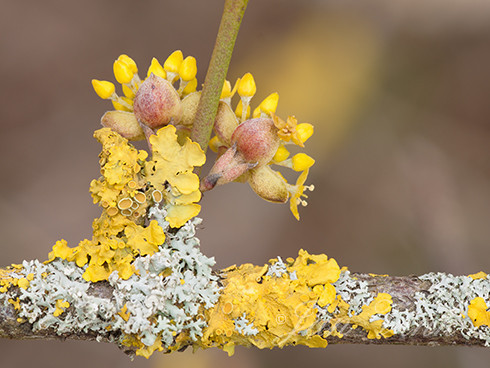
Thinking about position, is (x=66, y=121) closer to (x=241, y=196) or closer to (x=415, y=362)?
(x=241, y=196)

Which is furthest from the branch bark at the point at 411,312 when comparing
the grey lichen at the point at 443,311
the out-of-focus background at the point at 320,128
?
the out-of-focus background at the point at 320,128

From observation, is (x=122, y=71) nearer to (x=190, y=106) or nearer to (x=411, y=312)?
(x=190, y=106)

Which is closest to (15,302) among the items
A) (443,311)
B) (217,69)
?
(217,69)

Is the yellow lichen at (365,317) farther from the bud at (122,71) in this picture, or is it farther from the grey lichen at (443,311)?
the bud at (122,71)

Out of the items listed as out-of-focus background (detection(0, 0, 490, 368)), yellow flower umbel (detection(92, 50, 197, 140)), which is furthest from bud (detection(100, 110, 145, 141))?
out-of-focus background (detection(0, 0, 490, 368))

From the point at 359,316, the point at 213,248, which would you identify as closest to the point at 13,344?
the point at 213,248

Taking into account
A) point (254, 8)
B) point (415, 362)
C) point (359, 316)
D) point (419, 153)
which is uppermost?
point (254, 8)

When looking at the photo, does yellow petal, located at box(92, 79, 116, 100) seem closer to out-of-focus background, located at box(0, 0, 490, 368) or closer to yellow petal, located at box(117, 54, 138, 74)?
yellow petal, located at box(117, 54, 138, 74)
